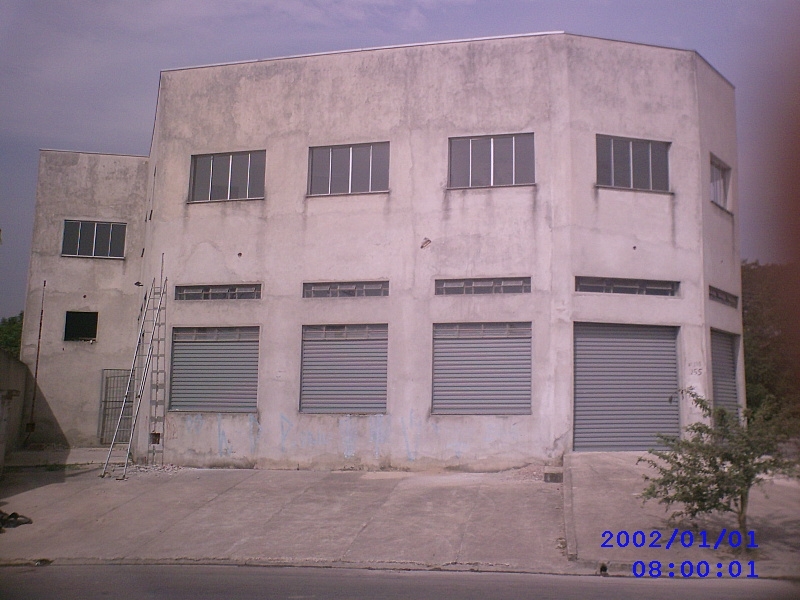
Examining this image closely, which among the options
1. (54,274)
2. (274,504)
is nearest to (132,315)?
(54,274)

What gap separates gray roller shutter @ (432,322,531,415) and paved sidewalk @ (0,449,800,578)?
1406mm


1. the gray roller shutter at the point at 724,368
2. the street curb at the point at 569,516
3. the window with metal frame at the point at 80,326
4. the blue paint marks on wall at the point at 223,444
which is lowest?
the street curb at the point at 569,516

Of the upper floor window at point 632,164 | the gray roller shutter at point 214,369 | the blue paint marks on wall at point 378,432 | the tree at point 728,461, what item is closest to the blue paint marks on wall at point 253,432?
the gray roller shutter at point 214,369

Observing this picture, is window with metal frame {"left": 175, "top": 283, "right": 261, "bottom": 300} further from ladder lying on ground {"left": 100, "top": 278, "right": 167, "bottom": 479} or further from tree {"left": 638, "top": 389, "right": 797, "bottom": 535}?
tree {"left": 638, "top": 389, "right": 797, "bottom": 535}

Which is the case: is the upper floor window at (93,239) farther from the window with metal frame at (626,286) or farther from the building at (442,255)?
the window with metal frame at (626,286)

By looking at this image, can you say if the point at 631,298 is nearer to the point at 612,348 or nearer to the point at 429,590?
the point at 612,348

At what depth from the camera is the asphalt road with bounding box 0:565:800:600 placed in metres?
8.28

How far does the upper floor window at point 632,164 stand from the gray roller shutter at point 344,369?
5.98 metres

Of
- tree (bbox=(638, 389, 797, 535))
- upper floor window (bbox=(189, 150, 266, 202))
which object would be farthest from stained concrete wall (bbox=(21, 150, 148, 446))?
tree (bbox=(638, 389, 797, 535))

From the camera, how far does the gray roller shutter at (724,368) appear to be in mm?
17078

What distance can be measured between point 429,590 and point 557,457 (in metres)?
7.32

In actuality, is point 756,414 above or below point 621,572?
above

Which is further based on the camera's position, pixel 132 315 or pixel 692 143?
pixel 132 315

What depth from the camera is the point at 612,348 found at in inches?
630
